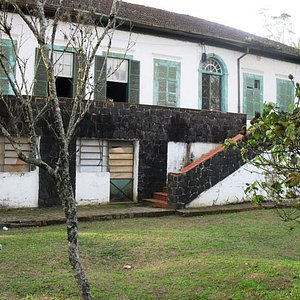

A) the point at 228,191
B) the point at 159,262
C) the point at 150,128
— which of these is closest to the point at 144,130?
the point at 150,128

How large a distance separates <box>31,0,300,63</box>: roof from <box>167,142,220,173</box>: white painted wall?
368 centimetres

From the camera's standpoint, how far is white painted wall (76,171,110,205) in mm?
12625

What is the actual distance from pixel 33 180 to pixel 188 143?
496 centimetres

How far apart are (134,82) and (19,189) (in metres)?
4.89

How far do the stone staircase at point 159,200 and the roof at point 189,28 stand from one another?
507 centimetres

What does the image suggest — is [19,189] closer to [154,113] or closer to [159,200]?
[159,200]

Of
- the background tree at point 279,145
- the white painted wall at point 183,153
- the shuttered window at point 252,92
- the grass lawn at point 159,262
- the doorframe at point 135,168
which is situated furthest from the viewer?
the shuttered window at point 252,92

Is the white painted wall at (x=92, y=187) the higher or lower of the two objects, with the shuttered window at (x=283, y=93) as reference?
lower

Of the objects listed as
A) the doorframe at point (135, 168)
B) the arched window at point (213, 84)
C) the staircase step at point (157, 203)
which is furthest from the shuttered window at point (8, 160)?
the arched window at point (213, 84)

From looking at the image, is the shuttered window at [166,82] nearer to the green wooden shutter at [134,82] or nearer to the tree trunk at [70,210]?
the green wooden shutter at [134,82]

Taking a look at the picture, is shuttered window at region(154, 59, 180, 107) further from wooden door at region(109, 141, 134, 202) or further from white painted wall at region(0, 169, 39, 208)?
white painted wall at region(0, 169, 39, 208)

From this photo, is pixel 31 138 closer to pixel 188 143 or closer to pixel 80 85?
pixel 80 85

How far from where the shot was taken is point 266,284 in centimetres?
579

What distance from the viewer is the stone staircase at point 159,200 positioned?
1265cm
